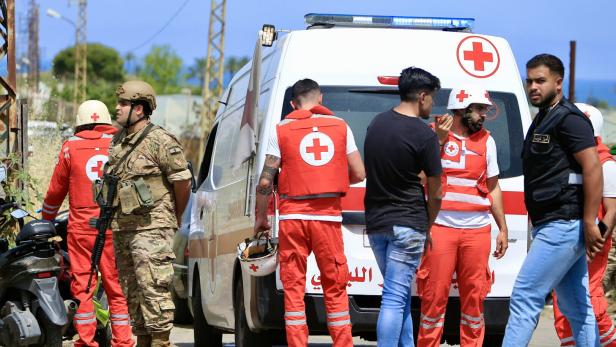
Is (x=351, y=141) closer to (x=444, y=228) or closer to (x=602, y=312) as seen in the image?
(x=444, y=228)

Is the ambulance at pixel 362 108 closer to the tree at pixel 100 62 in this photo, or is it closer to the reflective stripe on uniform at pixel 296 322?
the reflective stripe on uniform at pixel 296 322

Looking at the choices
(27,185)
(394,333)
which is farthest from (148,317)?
(27,185)

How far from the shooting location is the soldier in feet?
27.2

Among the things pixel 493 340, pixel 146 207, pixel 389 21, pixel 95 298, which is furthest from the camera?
pixel 95 298

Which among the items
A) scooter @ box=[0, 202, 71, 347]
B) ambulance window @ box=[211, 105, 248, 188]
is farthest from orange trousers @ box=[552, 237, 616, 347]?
scooter @ box=[0, 202, 71, 347]

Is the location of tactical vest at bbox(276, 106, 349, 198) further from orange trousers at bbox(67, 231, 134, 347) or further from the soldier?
orange trousers at bbox(67, 231, 134, 347)

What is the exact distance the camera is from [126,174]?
8.45 metres

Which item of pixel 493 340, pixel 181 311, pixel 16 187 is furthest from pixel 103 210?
pixel 181 311

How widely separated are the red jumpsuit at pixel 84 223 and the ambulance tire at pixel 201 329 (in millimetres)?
1625

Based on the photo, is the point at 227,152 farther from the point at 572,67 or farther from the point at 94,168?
the point at 572,67

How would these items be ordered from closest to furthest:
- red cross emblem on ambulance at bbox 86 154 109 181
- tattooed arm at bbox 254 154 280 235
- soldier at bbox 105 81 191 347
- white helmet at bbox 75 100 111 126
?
1. tattooed arm at bbox 254 154 280 235
2. soldier at bbox 105 81 191 347
3. red cross emblem on ambulance at bbox 86 154 109 181
4. white helmet at bbox 75 100 111 126

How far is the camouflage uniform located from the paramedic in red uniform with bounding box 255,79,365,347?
0.77 m

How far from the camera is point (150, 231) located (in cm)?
837

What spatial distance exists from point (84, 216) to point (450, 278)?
2.87 m
